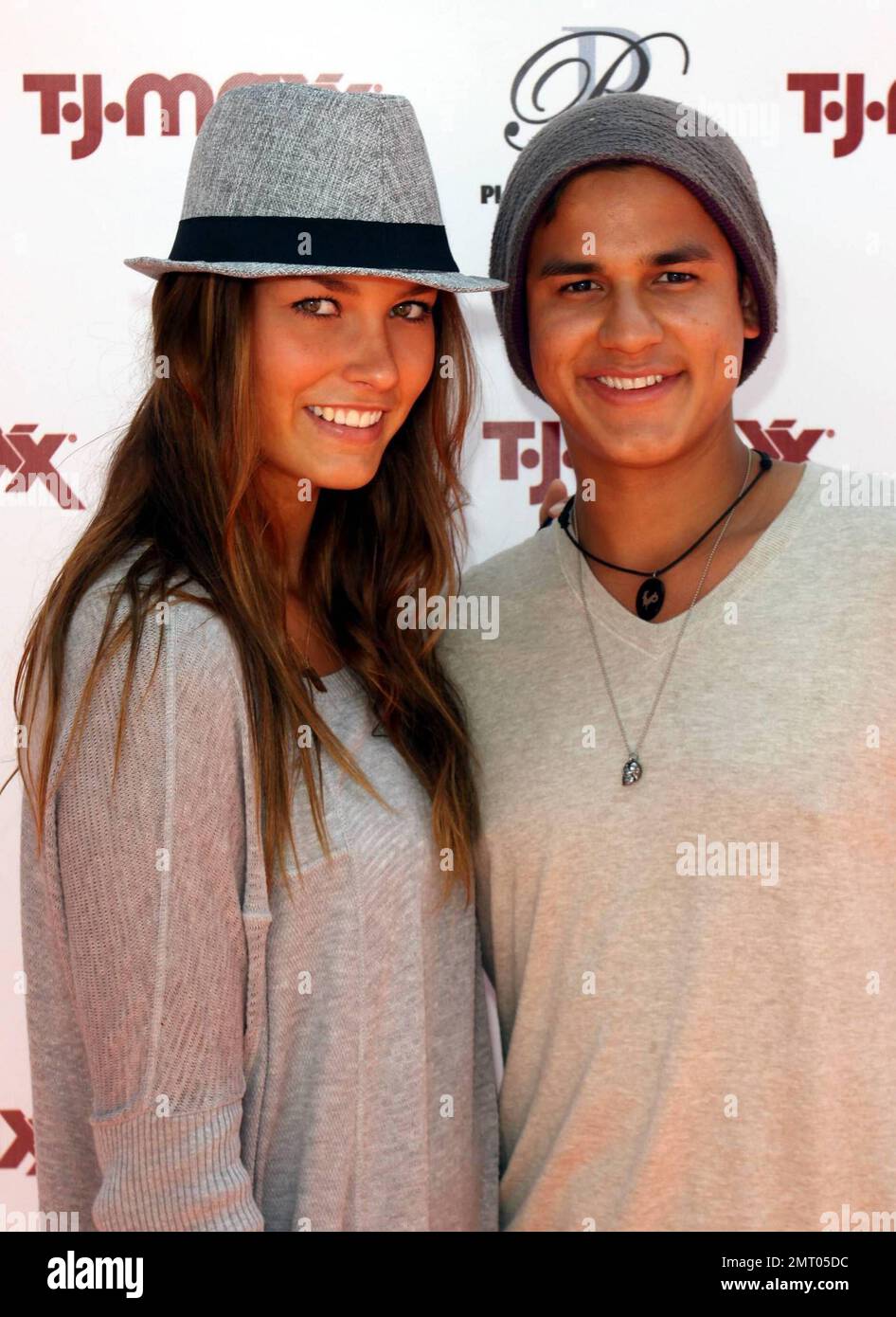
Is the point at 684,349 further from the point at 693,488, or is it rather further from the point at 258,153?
the point at 258,153

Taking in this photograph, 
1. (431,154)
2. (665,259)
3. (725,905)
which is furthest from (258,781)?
(431,154)

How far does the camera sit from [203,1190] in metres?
1.30

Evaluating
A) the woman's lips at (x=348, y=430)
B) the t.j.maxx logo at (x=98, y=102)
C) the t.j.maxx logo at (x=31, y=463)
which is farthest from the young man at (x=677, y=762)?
the t.j.maxx logo at (x=31, y=463)

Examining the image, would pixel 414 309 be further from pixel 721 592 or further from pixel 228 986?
pixel 228 986

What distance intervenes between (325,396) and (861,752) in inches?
26.0

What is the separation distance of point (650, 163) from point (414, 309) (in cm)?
30

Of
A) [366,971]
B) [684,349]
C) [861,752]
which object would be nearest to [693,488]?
[684,349]

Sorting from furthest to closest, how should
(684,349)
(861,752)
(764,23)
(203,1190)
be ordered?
(764,23), (684,349), (861,752), (203,1190)

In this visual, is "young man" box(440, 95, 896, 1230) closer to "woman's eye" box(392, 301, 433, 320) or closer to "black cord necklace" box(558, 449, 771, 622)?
"black cord necklace" box(558, 449, 771, 622)

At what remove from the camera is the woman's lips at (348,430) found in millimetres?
1482

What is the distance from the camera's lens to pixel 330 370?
1450 mm

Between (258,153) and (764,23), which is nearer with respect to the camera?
(258,153)

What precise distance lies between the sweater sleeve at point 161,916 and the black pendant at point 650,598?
50 cm

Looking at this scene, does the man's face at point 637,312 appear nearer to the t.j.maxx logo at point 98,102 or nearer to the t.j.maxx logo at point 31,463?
the t.j.maxx logo at point 98,102
